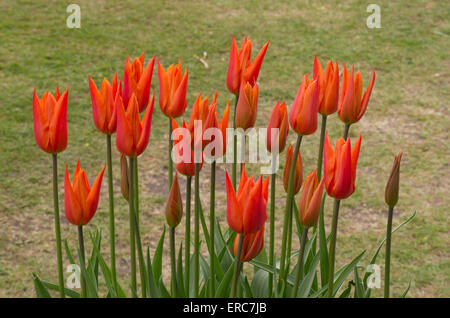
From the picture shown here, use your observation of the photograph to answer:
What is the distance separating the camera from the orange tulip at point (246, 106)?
178cm

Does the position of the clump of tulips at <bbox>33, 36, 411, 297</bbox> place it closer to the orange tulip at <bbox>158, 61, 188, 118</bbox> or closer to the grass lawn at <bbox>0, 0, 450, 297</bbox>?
the orange tulip at <bbox>158, 61, 188, 118</bbox>

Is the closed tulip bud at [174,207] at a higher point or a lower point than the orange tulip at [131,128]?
lower

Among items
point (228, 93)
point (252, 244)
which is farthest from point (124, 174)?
point (228, 93)

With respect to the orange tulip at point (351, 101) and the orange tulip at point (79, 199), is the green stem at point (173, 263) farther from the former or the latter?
the orange tulip at point (351, 101)

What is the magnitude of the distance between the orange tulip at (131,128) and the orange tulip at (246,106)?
288mm

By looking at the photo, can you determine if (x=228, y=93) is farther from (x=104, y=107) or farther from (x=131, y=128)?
(x=131, y=128)

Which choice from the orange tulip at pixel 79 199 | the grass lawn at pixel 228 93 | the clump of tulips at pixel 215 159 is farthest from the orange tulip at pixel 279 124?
the grass lawn at pixel 228 93

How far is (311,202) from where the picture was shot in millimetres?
1677

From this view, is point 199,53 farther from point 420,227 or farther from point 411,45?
point 420,227

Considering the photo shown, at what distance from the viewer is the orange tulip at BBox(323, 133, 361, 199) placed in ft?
5.05

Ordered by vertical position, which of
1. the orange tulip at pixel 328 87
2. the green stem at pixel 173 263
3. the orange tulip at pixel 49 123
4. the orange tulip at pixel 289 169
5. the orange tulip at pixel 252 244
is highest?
the orange tulip at pixel 328 87

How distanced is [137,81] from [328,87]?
51 centimetres

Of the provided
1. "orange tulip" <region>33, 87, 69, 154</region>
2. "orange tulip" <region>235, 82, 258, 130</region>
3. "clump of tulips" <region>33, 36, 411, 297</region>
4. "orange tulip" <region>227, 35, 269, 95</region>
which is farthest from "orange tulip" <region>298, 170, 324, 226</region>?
"orange tulip" <region>33, 87, 69, 154</region>

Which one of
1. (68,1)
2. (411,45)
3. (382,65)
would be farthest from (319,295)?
(68,1)
